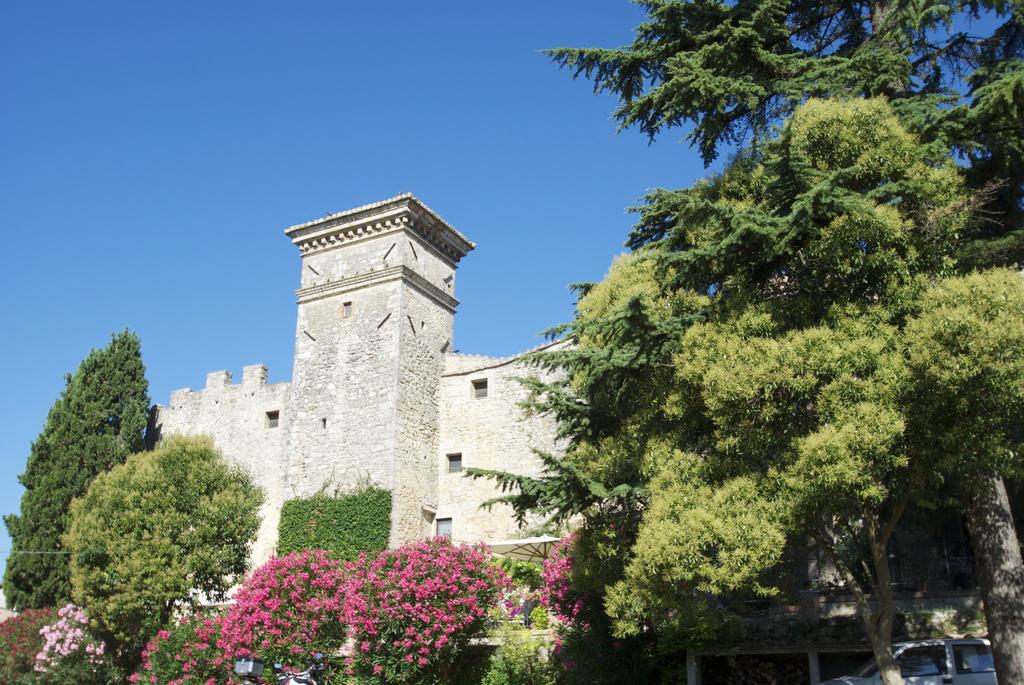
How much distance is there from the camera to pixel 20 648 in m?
22.3

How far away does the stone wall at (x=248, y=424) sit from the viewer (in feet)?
88.4

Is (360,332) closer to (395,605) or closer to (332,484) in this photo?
(332,484)

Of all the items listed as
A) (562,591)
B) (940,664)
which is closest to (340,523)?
(562,591)

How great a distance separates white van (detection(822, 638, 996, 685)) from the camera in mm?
12086

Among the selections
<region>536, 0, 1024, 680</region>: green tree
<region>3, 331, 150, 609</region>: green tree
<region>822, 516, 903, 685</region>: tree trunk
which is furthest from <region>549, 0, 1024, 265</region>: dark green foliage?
<region>3, 331, 150, 609</region>: green tree

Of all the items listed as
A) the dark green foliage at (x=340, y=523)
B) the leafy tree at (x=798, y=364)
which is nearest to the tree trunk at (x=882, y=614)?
the leafy tree at (x=798, y=364)

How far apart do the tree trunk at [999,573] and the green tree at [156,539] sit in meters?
17.3

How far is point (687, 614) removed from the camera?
10.8 metres

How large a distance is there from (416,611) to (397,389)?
9.25 m

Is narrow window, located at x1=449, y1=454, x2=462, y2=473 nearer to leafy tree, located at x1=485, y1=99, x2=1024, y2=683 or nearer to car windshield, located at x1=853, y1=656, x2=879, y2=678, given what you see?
leafy tree, located at x1=485, y1=99, x2=1024, y2=683

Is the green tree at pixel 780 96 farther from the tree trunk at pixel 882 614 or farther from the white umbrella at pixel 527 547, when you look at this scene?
the white umbrella at pixel 527 547

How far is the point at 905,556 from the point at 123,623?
58.7ft

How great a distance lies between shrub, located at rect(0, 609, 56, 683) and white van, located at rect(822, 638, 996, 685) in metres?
19.6

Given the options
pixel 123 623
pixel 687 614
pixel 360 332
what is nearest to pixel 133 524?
pixel 123 623
